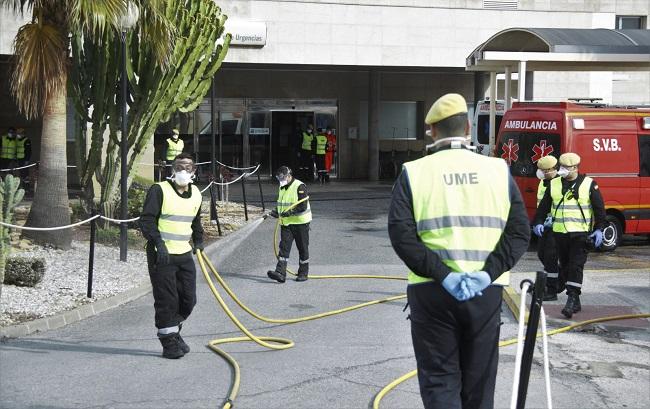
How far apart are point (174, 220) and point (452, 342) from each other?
15.1 ft

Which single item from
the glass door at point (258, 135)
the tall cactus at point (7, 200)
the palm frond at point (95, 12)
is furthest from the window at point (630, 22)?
the tall cactus at point (7, 200)

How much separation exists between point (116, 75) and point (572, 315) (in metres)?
9.50

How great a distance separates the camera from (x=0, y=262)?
9.81 meters

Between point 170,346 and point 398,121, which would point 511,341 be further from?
point 398,121

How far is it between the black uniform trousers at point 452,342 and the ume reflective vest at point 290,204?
8.72m

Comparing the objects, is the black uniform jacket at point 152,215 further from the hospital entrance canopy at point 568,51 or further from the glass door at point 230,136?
the glass door at point 230,136

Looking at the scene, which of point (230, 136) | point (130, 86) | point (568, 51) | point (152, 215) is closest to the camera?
point (152, 215)

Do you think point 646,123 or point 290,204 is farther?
point 646,123

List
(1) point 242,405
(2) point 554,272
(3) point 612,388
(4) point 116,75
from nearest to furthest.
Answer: (1) point 242,405 < (3) point 612,388 < (2) point 554,272 < (4) point 116,75

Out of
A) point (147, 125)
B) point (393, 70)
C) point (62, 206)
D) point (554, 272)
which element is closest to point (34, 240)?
point (62, 206)

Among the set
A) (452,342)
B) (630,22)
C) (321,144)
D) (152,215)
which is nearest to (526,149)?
(152,215)

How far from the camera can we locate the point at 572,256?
10.8 m

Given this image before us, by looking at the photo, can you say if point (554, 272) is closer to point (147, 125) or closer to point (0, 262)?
point (0, 262)

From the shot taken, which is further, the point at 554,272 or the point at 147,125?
the point at 147,125
